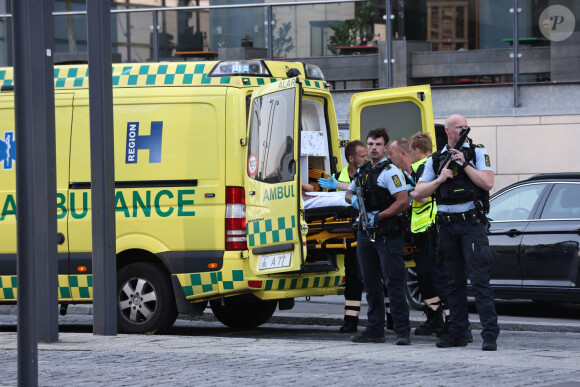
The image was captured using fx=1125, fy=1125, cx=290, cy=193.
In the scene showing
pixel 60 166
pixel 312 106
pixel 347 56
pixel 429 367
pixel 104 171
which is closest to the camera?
pixel 429 367

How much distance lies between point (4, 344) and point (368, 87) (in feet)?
37.2

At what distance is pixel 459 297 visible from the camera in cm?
863

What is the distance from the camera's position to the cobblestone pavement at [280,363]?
658 centimetres

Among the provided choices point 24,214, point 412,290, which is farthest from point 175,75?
point 24,214

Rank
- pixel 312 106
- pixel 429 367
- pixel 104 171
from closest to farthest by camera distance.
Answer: pixel 429 367
pixel 104 171
pixel 312 106

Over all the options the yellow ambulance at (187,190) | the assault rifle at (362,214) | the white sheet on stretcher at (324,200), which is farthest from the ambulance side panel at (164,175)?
the assault rifle at (362,214)

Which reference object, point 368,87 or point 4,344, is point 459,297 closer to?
point 4,344

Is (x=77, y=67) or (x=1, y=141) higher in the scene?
(x=77, y=67)

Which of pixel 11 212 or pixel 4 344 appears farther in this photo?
pixel 11 212

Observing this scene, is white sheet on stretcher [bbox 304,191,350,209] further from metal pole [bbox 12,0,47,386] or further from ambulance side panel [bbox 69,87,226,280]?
metal pole [bbox 12,0,47,386]

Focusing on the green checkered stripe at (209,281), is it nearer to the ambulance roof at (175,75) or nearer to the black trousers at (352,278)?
the black trousers at (352,278)

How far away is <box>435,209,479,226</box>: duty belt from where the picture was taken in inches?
330

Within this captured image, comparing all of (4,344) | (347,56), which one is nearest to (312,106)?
(4,344)

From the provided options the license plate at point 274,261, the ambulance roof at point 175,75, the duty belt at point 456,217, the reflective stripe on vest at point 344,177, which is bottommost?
the license plate at point 274,261
